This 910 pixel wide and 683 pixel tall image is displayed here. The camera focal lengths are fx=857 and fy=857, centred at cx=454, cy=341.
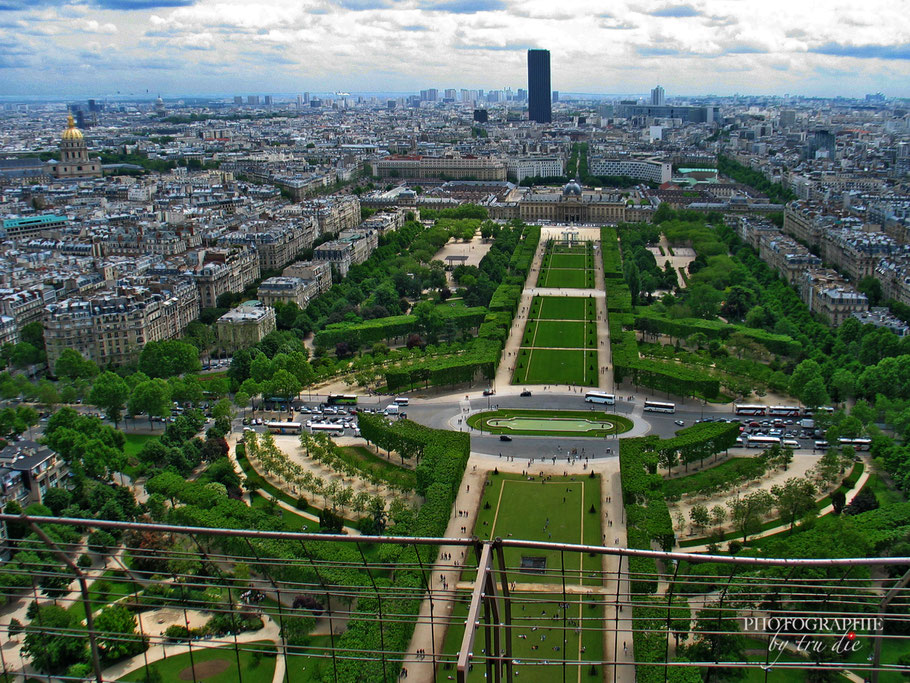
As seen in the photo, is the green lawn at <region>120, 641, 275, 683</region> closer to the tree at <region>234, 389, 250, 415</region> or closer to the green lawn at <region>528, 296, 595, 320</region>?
the tree at <region>234, 389, 250, 415</region>

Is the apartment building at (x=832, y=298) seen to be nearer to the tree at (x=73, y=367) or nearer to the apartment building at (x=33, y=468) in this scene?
the tree at (x=73, y=367)

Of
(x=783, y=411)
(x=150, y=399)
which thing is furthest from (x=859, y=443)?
(x=150, y=399)

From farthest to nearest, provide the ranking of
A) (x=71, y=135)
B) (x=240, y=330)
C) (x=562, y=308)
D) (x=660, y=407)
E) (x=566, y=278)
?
(x=71, y=135) < (x=566, y=278) < (x=562, y=308) < (x=240, y=330) < (x=660, y=407)

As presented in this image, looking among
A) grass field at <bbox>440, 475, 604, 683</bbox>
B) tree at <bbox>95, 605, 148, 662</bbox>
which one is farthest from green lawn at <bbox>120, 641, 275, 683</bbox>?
grass field at <bbox>440, 475, 604, 683</bbox>

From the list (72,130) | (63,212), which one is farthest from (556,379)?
(72,130)

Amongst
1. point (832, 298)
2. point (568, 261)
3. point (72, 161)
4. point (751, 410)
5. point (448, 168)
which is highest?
point (72, 161)

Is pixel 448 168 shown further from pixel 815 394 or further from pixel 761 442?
pixel 761 442
